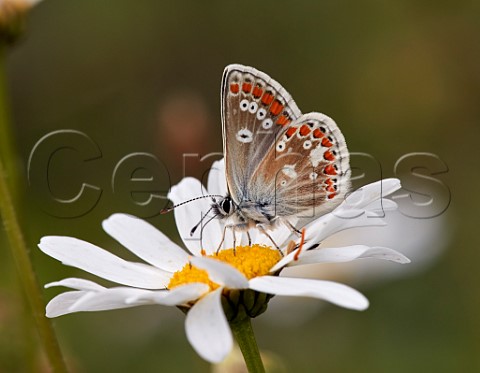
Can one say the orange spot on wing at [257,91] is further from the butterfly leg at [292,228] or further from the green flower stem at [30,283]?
the green flower stem at [30,283]

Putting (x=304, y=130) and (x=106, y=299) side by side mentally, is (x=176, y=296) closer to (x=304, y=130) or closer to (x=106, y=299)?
(x=106, y=299)

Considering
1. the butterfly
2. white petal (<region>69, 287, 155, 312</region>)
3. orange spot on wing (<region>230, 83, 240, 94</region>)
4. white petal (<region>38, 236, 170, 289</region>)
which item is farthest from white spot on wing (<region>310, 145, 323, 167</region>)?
white petal (<region>69, 287, 155, 312</region>)

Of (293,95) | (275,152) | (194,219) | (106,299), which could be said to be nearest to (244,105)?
(275,152)

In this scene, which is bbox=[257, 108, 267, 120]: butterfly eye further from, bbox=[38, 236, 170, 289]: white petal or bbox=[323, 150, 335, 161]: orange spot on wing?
bbox=[38, 236, 170, 289]: white petal

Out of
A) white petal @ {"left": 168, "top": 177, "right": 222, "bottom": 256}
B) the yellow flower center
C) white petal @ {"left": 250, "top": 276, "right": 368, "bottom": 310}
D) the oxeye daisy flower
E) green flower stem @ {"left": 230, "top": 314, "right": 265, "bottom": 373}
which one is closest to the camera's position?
white petal @ {"left": 250, "top": 276, "right": 368, "bottom": 310}

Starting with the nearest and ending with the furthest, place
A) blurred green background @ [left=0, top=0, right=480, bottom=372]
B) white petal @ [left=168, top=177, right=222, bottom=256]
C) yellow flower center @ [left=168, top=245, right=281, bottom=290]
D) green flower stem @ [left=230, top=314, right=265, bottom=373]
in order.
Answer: green flower stem @ [left=230, top=314, right=265, bottom=373]
yellow flower center @ [left=168, top=245, right=281, bottom=290]
white petal @ [left=168, top=177, right=222, bottom=256]
blurred green background @ [left=0, top=0, right=480, bottom=372]

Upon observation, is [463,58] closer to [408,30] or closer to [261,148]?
[408,30]
